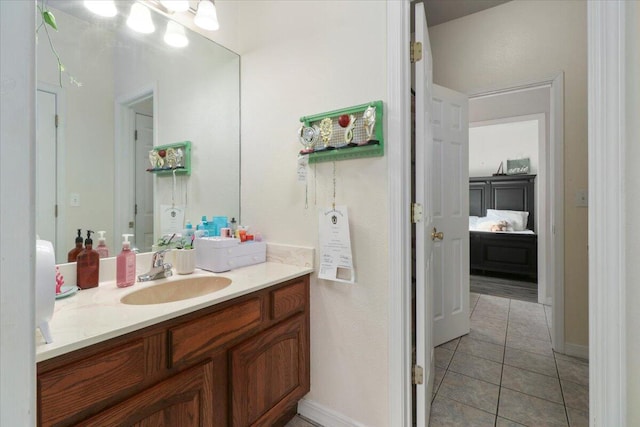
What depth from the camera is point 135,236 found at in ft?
4.90

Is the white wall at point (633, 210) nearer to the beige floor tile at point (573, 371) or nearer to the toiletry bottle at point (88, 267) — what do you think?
the beige floor tile at point (573, 371)

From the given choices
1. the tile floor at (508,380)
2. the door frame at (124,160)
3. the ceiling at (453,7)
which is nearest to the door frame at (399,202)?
the tile floor at (508,380)

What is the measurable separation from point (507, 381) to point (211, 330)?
6.52 feet

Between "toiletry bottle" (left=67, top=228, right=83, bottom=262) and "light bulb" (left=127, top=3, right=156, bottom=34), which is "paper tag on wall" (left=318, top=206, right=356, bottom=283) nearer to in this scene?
"toiletry bottle" (left=67, top=228, right=83, bottom=262)

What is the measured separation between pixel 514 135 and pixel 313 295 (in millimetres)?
5322

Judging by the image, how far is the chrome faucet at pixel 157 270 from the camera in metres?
1.37

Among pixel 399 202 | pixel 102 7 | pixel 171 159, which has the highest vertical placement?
pixel 102 7

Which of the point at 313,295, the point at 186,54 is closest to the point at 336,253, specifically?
the point at 313,295

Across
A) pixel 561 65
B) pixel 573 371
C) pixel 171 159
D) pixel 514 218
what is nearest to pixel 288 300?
pixel 171 159

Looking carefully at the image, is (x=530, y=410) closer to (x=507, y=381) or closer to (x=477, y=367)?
(x=507, y=381)

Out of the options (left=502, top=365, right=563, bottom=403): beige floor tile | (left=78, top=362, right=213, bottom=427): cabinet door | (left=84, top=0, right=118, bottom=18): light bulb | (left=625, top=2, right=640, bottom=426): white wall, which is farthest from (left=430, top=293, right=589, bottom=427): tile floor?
(left=84, top=0, right=118, bottom=18): light bulb

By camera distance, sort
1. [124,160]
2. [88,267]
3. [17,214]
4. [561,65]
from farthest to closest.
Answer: [561,65], [124,160], [88,267], [17,214]

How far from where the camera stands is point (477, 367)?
6.96 feet

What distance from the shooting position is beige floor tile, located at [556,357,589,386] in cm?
198
